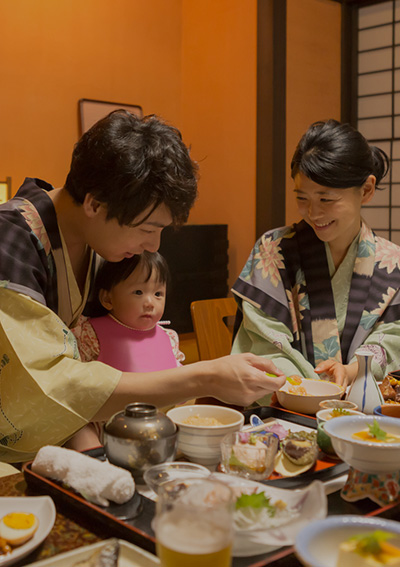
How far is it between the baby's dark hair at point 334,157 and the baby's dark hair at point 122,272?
2.19 ft

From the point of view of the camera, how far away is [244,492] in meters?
1.03

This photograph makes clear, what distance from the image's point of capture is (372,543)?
0.81 meters

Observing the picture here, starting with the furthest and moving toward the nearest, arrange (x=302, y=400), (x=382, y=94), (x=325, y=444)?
(x=382, y=94), (x=302, y=400), (x=325, y=444)

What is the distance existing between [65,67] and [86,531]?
4136mm

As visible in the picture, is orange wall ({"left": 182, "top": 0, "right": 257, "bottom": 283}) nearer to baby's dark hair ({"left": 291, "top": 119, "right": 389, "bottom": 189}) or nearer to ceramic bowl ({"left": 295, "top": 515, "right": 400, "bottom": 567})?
baby's dark hair ({"left": 291, "top": 119, "right": 389, "bottom": 189})

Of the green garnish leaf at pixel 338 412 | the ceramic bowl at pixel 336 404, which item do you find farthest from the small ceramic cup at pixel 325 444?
the ceramic bowl at pixel 336 404

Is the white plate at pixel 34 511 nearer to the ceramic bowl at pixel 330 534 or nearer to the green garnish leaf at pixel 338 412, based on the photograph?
the ceramic bowl at pixel 330 534

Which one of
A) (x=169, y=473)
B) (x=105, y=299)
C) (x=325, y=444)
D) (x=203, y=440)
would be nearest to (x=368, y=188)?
(x=105, y=299)

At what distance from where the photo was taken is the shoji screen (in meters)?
5.11

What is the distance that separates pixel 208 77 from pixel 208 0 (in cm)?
62

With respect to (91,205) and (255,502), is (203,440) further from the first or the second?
(91,205)

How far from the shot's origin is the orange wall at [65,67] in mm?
4336

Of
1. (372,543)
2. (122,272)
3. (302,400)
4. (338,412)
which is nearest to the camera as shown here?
(372,543)

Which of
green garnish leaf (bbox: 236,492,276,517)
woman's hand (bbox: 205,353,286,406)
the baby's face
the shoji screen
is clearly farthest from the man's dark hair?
the shoji screen
